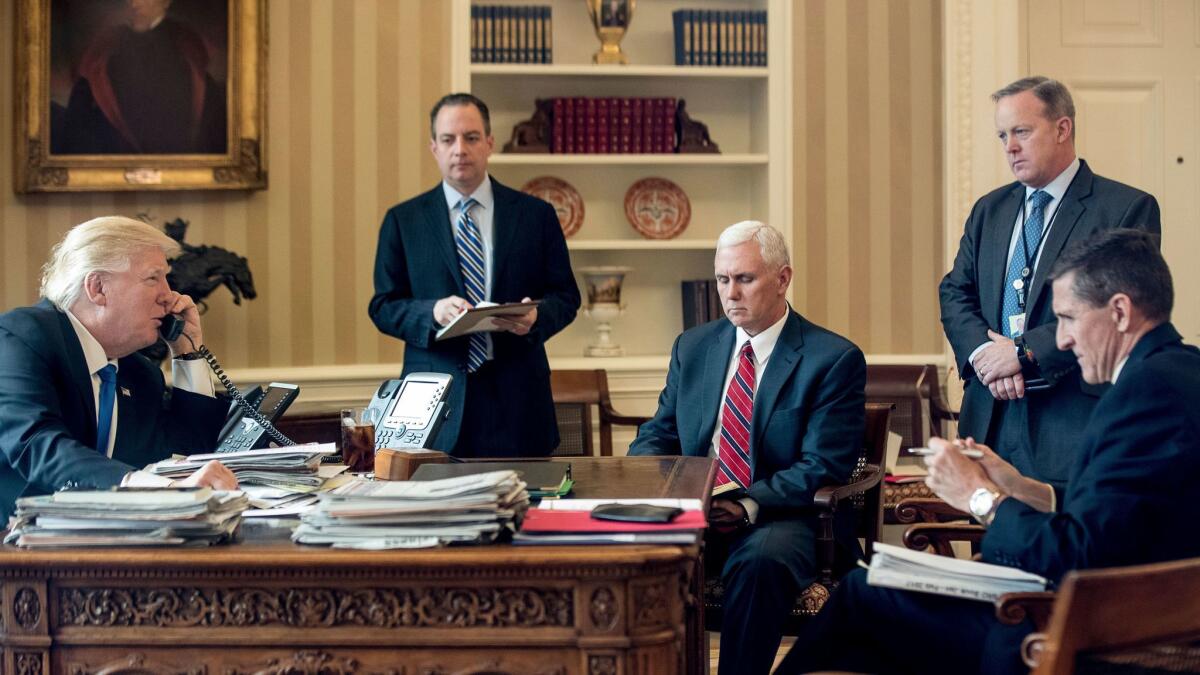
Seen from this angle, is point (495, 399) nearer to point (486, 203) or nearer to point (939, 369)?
point (486, 203)

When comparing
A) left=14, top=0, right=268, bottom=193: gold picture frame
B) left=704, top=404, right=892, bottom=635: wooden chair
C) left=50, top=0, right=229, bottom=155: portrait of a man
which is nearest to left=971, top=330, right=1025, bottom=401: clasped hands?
left=704, top=404, right=892, bottom=635: wooden chair

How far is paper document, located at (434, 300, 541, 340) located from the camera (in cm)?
341

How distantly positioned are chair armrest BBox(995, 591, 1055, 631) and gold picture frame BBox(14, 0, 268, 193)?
3675 millimetres

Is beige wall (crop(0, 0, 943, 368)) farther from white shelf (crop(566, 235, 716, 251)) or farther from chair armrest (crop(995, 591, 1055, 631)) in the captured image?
chair armrest (crop(995, 591, 1055, 631))

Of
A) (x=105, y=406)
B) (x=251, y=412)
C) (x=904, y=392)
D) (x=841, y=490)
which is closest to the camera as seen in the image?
(x=105, y=406)

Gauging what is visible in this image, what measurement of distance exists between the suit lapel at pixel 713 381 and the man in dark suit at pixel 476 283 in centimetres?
62

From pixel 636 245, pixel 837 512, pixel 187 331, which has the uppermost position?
pixel 636 245

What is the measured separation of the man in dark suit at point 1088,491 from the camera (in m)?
2.00

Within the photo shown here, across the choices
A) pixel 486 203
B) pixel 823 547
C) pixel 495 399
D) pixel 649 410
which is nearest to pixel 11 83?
pixel 486 203

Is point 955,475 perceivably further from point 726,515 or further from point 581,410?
point 581,410

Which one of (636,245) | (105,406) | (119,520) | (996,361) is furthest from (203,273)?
(996,361)

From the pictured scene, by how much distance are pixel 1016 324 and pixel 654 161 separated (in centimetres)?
214

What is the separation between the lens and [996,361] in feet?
10.9

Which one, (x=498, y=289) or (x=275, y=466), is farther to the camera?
(x=498, y=289)
